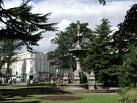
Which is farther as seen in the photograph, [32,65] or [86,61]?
[32,65]

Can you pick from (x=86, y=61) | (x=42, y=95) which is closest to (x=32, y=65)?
(x=86, y=61)

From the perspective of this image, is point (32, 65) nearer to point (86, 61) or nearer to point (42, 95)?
point (86, 61)

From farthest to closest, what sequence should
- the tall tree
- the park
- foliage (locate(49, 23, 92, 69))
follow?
1. foliage (locate(49, 23, 92, 69))
2. the tall tree
3. the park

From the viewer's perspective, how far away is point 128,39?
42.9ft

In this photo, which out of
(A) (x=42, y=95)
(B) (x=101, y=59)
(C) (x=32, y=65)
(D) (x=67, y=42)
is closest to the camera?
(A) (x=42, y=95)

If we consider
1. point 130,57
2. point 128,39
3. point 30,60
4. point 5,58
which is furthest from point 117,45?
point 30,60

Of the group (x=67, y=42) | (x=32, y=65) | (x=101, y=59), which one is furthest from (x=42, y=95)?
(x=32, y=65)

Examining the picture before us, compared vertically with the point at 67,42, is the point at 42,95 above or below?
below

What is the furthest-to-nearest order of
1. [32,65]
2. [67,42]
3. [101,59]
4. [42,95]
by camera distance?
1. [32,65]
2. [67,42]
3. [101,59]
4. [42,95]

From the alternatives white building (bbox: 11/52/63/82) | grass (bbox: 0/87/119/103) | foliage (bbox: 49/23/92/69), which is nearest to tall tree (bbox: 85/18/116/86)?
grass (bbox: 0/87/119/103)

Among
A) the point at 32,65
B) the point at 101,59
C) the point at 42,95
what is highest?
the point at 32,65

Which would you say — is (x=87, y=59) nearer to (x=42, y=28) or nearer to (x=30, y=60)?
(x=42, y=28)

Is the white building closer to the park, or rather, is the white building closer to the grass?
the park

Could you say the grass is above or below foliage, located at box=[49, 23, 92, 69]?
below
